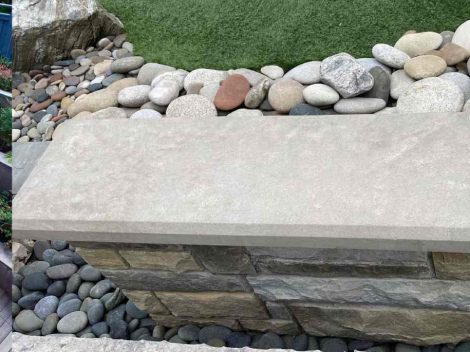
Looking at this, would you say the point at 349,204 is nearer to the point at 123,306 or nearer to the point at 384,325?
the point at 384,325

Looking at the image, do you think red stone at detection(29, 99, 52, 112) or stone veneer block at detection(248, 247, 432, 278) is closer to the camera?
stone veneer block at detection(248, 247, 432, 278)

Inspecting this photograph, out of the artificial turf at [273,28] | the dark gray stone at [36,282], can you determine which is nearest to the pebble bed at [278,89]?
the artificial turf at [273,28]

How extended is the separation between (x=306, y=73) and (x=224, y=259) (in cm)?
127

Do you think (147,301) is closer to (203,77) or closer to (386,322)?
(386,322)

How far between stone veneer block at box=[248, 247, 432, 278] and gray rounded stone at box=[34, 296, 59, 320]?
1045 mm

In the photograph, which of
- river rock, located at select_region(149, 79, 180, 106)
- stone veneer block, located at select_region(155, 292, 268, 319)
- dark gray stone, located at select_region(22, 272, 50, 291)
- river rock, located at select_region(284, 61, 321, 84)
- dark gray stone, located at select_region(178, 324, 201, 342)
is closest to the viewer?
stone veneer block, located at select_region(155, 292, 268, 319)

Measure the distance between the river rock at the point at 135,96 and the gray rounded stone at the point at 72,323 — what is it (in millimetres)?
1089

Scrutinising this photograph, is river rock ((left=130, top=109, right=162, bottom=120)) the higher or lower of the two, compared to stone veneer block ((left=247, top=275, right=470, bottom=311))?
lower

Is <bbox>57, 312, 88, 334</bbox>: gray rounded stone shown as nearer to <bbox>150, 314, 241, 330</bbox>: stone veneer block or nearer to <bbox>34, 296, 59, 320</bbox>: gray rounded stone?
<bbox>34, 296, 59, 320</bbox>: gray rounded stone

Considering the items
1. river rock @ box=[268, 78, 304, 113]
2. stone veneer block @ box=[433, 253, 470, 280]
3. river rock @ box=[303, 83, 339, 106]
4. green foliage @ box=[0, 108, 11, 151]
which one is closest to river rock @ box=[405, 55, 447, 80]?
river rock @ box=[303, 83, 339, 106]

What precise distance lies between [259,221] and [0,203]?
25.7 inches

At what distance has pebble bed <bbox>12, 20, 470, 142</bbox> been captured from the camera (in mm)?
2559

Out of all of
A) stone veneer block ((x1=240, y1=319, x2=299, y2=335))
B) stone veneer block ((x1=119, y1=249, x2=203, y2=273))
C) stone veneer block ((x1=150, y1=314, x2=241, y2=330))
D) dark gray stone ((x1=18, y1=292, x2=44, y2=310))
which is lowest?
dark gray stone ((x1=18, y1=292, x2=44, y2=310))

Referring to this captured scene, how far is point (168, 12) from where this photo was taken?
3527 millimetres
